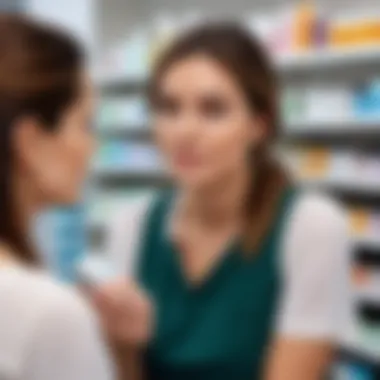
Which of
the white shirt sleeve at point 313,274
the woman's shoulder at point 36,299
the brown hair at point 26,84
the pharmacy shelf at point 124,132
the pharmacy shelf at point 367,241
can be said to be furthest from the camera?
→ the pharmacy shelf at point 124,132

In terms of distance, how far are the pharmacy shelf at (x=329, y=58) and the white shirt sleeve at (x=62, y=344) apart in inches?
105

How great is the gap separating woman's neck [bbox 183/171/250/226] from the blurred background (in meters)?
0.98

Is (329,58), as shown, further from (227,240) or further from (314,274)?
(314,274)

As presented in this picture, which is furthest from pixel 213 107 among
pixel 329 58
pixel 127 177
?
pixel 127 177

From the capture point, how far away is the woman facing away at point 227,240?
1489mm

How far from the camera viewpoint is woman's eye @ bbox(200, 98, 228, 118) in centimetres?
159

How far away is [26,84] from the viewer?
40.0 inches

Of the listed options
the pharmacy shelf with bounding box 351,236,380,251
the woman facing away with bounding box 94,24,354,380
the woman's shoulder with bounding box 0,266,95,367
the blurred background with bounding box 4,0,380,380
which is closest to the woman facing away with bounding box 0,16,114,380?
the woman's shoulder with bounding box 0,266,95,367

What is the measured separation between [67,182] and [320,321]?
598 millimetres

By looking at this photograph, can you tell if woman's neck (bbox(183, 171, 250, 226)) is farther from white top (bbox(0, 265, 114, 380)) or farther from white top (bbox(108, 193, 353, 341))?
white top (bbox(0, 265, 114, 380))

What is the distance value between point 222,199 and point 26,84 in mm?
675

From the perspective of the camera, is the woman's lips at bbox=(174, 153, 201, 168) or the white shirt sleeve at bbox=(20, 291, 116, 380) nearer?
the white shirt sleeve at bbox=(20, 291, 116, 380)

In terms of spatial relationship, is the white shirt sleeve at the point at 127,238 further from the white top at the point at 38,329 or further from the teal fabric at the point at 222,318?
the white top at the point at 38,329

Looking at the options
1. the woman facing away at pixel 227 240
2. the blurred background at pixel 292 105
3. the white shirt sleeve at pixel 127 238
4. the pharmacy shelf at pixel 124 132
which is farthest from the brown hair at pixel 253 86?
the pharmacy shelf at pixel 124 132
